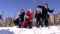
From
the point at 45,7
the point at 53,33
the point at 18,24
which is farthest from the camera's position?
the point at 18,24

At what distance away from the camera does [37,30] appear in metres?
10.7

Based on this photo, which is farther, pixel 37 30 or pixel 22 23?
pixel 22 23

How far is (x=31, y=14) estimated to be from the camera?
1263 centimetres

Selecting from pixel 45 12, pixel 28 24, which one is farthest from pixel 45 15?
pixel 28 24

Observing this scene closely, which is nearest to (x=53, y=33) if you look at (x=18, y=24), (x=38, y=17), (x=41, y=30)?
(x=41, y=30)

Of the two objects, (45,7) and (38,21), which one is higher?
(45,7)

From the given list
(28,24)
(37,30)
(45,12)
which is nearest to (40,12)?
(45,12)

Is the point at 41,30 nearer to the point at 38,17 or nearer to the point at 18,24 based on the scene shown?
the point at 38,17

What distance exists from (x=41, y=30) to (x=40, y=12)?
248cm

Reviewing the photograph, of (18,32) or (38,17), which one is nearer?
(18,32)

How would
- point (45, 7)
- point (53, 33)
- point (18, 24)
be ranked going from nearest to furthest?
point (53, 33), point (45, 7), point (18, 24)

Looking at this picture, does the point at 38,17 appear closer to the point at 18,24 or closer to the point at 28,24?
the point at 28,24

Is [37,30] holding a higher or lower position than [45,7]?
lower

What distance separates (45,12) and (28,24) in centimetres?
145
